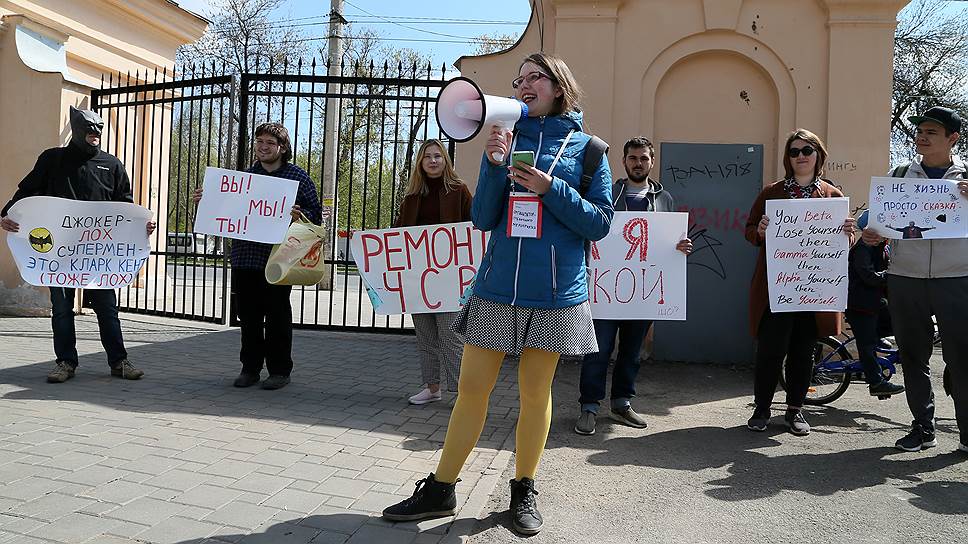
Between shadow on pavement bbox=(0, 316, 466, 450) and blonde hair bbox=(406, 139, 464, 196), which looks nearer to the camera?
shadow on pavement bbox=(0, 316, 466, 450)

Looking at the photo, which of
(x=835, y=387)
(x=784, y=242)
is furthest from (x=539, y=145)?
(x=835, y=387)

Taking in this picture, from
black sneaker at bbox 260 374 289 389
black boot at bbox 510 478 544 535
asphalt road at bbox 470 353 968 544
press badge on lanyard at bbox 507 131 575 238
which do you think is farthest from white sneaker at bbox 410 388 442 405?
press badge on lanyard at bbox 507 131 575 238

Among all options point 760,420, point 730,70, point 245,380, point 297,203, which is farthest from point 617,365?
point 730,70

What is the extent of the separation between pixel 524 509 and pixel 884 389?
12.8 ft

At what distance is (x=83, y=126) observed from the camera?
557 centimetres

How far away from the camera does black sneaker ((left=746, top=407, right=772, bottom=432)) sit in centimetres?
523

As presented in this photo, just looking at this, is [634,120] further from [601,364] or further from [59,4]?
[59,4]

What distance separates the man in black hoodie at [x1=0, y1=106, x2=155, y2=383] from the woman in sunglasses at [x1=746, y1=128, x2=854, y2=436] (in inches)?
185

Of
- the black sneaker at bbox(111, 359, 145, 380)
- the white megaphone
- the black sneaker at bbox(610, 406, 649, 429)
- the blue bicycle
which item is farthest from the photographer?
the blue bicycle

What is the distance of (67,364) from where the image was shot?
5.80m

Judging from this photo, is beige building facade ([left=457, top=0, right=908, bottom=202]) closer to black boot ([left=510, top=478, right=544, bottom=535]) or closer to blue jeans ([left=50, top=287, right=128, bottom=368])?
blue jeans ([left=50, top=287, right=128, bottom=368])

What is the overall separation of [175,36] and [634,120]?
29.1ft

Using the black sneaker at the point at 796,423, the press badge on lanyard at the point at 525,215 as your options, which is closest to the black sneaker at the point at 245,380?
the press badge on lanyard at the point at 525,215

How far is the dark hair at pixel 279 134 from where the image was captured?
5668 millimetres
